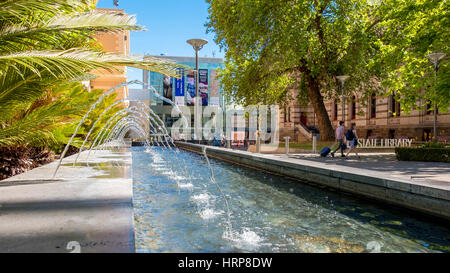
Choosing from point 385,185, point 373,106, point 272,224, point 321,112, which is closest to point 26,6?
point 272,224

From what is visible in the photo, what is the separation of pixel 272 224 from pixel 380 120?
28.5 m

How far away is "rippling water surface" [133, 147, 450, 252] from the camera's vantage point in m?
4.29

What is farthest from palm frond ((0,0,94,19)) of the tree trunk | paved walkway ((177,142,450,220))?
the tree trunk

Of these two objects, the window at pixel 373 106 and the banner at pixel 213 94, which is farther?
the banner at pixel 213 94

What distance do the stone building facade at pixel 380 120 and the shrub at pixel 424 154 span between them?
458cm

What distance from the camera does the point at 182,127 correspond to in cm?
6494

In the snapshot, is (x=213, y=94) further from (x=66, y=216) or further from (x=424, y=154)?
(x=66, y=216)

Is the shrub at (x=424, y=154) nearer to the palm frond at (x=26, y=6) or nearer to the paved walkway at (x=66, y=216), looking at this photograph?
the paved walkway at (x=66, y=216)

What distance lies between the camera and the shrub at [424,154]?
14.3 meters

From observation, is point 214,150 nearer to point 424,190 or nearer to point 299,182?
point 299,182

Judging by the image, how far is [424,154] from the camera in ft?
48.9

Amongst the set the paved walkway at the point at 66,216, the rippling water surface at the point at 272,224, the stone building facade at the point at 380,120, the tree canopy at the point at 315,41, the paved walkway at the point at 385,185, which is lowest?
the rippling water surface at the point at 272,224

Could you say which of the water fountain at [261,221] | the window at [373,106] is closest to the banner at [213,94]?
the window at [373,106]

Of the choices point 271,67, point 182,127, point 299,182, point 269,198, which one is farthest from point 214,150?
point 182,127
